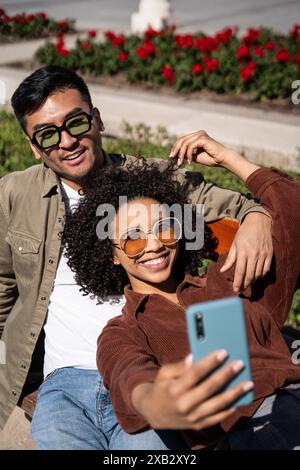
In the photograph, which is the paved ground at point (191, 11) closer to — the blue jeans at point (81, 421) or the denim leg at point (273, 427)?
the blue jeans at point (81, 421)

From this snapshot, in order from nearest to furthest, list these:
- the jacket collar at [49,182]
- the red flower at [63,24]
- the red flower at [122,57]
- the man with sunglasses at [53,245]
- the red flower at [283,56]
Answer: the man with sunglasses at [53,245], the jacket collar at [49,182], the red flower at [283,56], the red flower at [122,57], the red flower at [63,24]

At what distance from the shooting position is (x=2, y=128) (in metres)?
5.54

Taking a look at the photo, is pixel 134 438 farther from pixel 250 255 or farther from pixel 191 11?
pixel 191 11

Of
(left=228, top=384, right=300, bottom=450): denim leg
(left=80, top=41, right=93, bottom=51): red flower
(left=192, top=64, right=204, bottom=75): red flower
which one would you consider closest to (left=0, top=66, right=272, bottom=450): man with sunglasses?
(left=228, top=384, right=300, bottom=450): denim leg

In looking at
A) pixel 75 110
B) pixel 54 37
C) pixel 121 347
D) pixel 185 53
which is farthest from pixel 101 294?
pixel 54 37

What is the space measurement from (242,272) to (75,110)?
101 cm

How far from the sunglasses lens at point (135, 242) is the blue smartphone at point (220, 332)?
745 millimetres

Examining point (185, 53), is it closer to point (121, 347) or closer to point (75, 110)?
point (75, 110)

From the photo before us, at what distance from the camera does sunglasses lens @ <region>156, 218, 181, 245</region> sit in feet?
8.00

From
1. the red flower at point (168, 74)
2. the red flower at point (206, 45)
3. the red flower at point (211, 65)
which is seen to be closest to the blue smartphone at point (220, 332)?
the red flower at point (211, 65)

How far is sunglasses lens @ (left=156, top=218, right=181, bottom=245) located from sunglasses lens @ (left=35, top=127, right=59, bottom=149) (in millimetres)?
682

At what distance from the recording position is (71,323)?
2812mm

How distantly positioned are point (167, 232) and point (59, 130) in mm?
736

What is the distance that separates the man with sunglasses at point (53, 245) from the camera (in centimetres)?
272
